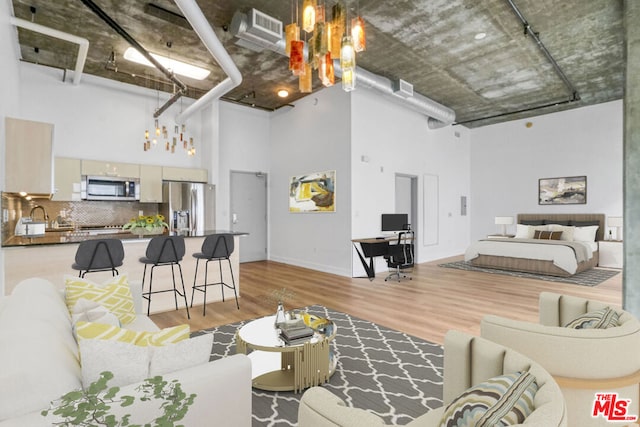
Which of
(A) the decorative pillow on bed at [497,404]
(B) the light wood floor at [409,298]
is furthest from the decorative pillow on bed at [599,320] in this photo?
(B) the light wood floor at [409,298]

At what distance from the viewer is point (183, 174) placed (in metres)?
7.10

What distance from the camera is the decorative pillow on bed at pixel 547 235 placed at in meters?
7.72

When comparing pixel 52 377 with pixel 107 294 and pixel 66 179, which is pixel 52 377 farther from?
pixel 66 179

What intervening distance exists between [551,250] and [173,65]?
7.79 metres

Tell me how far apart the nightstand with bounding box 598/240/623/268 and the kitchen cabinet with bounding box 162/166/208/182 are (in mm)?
8900

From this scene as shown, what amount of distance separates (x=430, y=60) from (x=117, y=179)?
606cm

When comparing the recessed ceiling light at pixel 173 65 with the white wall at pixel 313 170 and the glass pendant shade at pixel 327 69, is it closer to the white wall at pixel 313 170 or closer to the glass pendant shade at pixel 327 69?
the white wall at pixel 313 170

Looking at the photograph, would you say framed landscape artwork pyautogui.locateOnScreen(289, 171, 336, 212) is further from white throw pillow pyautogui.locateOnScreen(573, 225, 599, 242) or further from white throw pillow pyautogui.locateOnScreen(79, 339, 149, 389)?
white throw pillow pyautogui.locateOnScreen(79, 339, 149, 389)

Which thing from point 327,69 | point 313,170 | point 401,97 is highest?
point 401,97

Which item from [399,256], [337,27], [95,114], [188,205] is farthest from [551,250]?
[95,114]

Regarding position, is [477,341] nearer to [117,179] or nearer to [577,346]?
[577,346]

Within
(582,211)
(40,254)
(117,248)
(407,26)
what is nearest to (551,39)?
(407,26)

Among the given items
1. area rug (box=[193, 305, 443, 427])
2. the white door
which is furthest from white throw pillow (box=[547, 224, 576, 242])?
the white door

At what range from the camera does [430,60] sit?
19.4 ft
